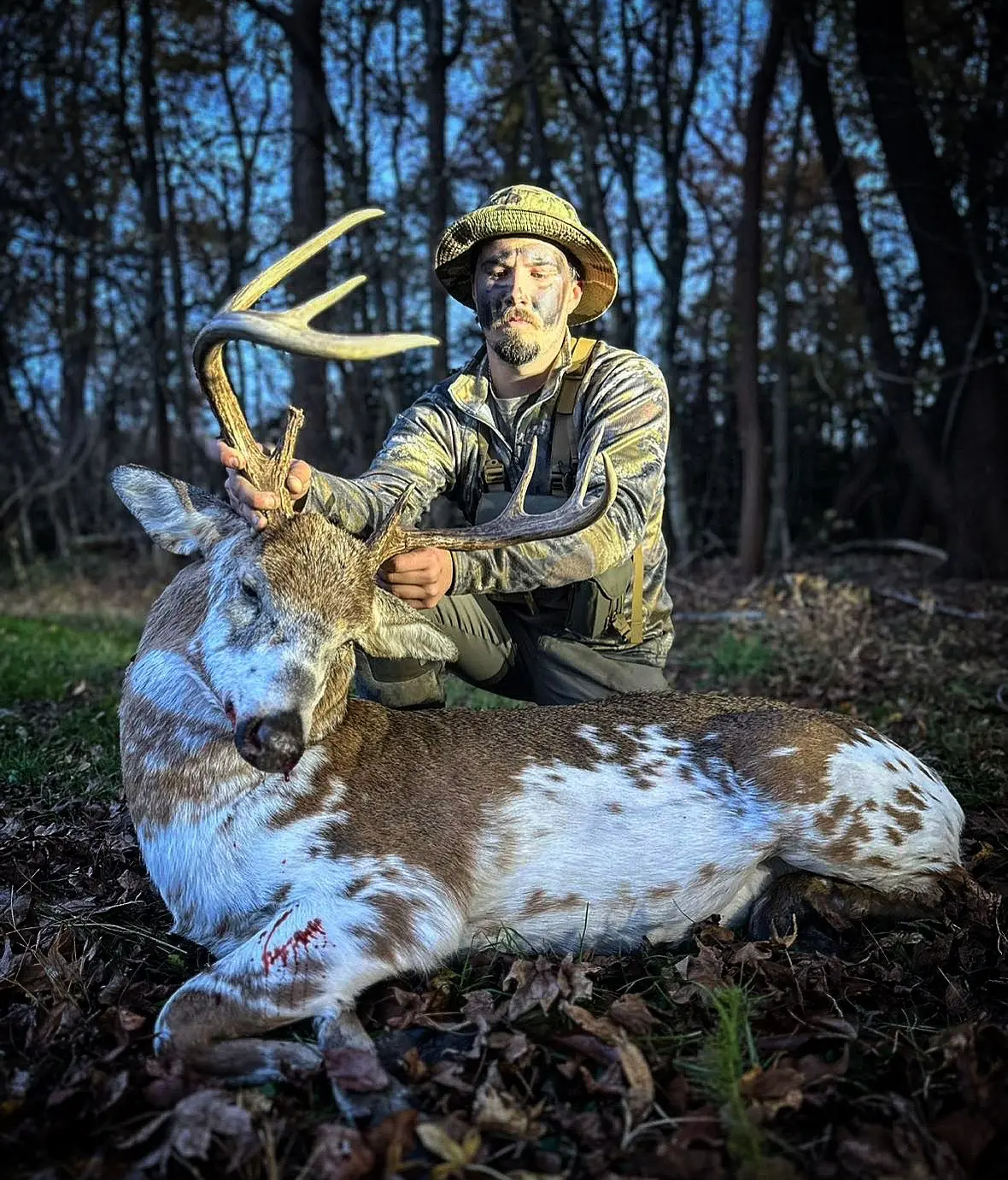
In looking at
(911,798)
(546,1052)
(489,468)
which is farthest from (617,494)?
(546,1052)

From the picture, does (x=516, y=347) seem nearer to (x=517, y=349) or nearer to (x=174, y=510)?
(x=517, y=349)

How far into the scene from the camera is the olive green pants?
15.4ft

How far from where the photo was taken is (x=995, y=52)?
14766 mm

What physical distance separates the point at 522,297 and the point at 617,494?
138 centimetres

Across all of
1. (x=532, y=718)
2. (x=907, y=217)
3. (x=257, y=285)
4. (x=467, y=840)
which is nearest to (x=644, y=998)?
(x=467, y=840)

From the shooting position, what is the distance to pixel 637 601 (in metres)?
4.71

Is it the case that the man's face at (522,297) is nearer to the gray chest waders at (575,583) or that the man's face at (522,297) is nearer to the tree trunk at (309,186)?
the gray chest waders at (575,583)

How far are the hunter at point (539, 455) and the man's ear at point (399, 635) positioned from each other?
60cm

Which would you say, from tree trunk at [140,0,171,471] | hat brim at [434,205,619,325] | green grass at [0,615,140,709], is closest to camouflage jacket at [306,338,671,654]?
hat brim at [434,205,619,325]

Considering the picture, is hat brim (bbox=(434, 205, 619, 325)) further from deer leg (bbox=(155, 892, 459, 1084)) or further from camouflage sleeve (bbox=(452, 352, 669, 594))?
deer leg (bbox=(155, 892, 459, 1084))

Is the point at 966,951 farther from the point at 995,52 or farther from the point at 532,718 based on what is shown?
the point at 995,52

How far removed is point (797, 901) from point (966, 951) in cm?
58

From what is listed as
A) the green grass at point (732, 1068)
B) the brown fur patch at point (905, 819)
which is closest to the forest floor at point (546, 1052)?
the green grass at point (732, 1068)

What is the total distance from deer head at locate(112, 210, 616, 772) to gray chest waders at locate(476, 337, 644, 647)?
37.6 inches
